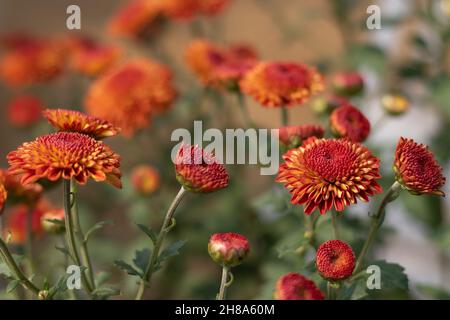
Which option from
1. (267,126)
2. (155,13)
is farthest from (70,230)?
(267,126)

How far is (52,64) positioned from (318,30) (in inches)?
33.9

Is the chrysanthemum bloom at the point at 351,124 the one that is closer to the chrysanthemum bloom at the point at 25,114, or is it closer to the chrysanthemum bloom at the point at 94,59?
the chrysanthemum bloom at the point at 94,59

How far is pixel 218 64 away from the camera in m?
1.25

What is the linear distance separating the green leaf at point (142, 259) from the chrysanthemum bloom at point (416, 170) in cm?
30

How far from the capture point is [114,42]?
8.21ft

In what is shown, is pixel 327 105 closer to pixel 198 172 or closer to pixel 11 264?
pixel 198 172

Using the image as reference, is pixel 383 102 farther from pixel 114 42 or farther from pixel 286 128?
pixel 114 42

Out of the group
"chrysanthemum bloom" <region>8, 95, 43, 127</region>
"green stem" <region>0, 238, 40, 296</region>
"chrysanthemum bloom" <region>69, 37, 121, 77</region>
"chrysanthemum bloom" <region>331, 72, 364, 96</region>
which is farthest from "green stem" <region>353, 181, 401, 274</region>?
"chrysanthemum bloom" <region>8, 95, 43, 127</region>

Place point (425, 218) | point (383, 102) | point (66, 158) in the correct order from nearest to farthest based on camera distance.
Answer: point (66, 158) → point (383, 102) → point (425, 218)

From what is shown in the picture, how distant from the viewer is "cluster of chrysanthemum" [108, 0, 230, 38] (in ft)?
5.03

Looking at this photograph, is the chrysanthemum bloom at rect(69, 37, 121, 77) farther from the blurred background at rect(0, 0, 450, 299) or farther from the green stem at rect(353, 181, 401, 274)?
the green stem at rect(353, 181, 401, 274)

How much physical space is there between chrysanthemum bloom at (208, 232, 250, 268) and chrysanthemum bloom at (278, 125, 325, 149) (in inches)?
6.8

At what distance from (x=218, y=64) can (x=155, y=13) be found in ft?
1.39
